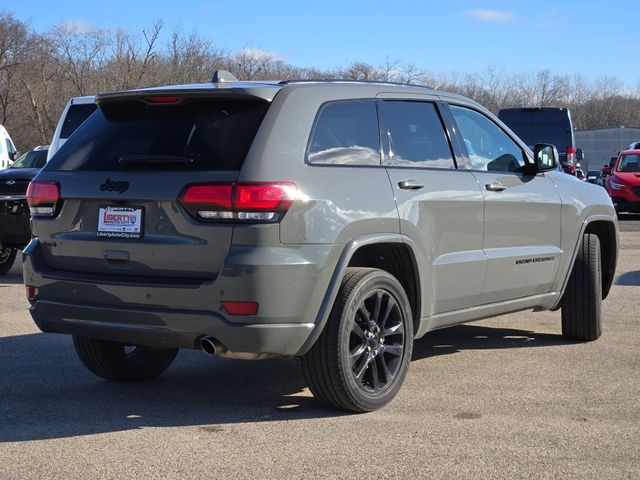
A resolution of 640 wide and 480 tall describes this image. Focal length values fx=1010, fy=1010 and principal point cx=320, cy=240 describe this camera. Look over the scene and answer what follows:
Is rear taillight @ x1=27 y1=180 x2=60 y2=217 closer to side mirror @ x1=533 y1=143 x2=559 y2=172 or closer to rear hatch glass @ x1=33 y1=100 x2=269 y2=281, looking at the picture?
rear hatch glass @ x1=33 y1=100 x2=269 y2=281

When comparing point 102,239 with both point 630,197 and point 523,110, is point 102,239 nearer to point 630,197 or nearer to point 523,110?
point 523,110

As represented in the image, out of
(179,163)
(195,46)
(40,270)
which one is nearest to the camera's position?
(179,163)

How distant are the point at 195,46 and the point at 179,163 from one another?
193ft

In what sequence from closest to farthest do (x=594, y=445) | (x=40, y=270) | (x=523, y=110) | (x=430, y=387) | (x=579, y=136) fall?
1. (x=594, y=445)
2. (x=40, y=270)
3. (x=430, y=387)
4. (x=523, y=110)
5. (x=579, y=136)

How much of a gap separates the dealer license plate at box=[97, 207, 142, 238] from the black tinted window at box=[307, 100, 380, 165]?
98 centimetres

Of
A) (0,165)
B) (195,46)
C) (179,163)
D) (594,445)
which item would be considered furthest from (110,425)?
(195,46)

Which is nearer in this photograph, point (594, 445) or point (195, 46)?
point (594, 445)

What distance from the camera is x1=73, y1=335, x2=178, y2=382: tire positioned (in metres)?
6.35

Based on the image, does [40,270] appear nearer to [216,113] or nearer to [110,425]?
[110,425]

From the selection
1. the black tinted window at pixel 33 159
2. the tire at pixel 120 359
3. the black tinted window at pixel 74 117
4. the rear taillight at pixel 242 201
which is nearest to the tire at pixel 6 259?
the black tinted window at pixel 74 117

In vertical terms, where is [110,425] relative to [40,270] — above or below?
below

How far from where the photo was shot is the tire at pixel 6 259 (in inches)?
501

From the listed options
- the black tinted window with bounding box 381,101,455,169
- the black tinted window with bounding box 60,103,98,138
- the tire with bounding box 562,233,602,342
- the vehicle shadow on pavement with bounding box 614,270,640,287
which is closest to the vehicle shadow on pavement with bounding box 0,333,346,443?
the black tinted window with bounding box 381,101,455,169

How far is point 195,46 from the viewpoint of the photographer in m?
62.5
